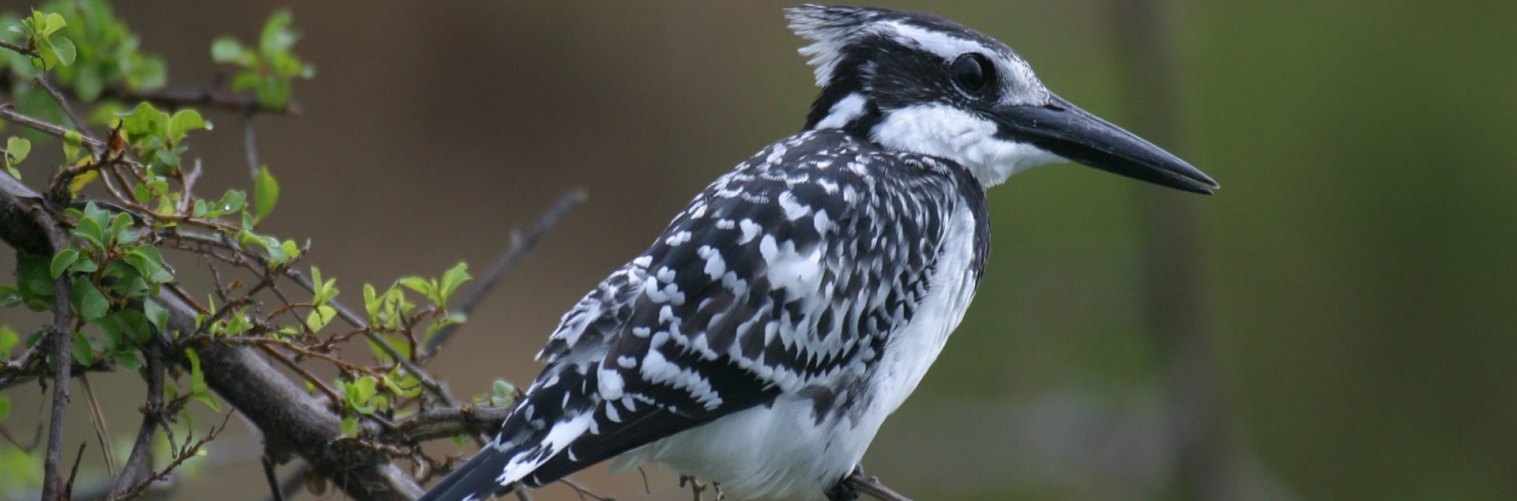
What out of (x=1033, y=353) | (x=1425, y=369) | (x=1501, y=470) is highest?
(x=1033, y=353)

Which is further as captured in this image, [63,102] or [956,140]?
[956,140]

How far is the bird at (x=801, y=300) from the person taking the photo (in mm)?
1906

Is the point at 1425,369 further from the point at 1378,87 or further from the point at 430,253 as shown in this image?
the point at 430,253

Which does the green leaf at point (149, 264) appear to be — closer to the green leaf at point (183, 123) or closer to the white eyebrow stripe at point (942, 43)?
the green leaf at point (183, 123)

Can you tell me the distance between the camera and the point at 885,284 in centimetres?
210

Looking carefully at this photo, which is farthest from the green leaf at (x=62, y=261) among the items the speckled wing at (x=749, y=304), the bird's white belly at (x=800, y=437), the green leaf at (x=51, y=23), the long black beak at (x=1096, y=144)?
the long black beak at (x=1096, y=144)

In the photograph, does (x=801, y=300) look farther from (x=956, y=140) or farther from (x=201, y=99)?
(x=201, y=99)

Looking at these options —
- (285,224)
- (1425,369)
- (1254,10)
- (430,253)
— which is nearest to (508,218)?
(430,253)

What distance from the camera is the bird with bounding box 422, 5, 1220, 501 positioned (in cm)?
191

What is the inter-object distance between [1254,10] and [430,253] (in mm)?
3134

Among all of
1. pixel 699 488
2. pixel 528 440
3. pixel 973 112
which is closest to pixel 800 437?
pixel 699 488

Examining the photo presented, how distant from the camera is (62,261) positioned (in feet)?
4.77

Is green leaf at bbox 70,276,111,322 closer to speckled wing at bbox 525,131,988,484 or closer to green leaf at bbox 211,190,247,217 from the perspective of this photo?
green leaf at bbox 211,190,247,217

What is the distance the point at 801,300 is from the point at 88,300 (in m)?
0.88
